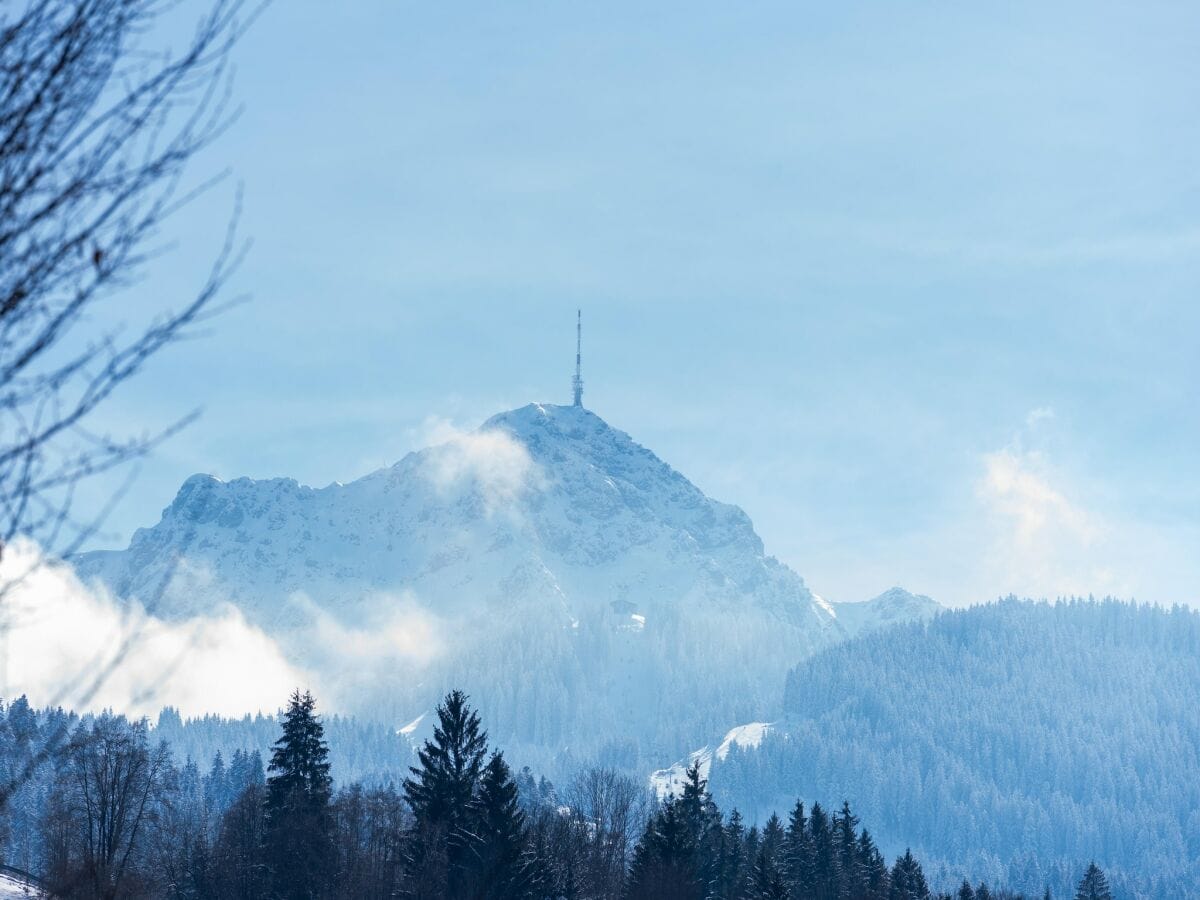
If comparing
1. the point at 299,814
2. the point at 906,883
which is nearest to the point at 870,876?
the point at 906,883

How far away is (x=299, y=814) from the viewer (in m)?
48.1

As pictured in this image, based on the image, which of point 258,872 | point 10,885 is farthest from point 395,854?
point 10,885

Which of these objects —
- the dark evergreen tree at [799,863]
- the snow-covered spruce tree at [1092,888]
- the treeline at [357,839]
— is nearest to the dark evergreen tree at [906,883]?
the treeline at [357,839]

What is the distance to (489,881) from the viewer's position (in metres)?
41.8

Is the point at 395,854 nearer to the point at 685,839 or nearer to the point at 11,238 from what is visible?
the point at 685,839

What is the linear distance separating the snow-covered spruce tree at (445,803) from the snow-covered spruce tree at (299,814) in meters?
3.31

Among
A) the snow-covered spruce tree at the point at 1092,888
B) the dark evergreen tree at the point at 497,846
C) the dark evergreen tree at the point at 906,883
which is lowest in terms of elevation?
the dark evergreen tree at the point at 497,846

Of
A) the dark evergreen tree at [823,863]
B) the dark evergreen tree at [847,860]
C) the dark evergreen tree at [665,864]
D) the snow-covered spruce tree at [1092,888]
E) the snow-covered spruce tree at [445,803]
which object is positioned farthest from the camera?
the snow-covered spruce tree at [1092,888]

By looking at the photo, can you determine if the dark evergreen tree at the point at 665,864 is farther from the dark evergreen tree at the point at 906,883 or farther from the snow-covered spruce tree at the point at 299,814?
the dark evergreen tree at the point at 906,883

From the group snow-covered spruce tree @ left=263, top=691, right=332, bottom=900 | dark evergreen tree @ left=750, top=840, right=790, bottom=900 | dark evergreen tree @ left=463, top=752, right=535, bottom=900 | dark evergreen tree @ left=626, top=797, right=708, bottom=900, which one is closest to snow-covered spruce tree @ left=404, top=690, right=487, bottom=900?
dark evergreen tree @ left=463, top=752, right=535, bottom=900

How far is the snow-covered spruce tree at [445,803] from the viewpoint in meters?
43.3

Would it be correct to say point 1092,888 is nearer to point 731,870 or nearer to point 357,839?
point 731,870

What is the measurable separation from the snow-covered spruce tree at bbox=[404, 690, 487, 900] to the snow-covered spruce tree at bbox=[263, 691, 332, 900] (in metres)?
3.31

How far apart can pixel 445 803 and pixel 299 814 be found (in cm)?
550
